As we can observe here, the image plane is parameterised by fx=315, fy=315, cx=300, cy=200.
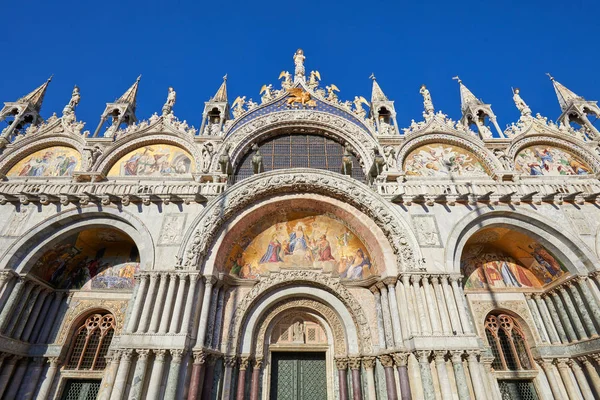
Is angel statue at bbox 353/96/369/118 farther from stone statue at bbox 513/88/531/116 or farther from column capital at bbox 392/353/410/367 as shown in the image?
column capital at bbox 392/353/410/367

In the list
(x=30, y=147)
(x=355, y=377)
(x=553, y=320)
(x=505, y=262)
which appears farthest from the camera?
(x=30, y=147)

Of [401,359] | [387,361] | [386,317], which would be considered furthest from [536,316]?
[387,361]

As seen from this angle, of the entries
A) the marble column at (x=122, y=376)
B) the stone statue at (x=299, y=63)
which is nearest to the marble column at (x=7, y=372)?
the marble column at (x=122, y=376)

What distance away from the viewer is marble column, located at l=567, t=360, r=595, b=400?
10180 mm

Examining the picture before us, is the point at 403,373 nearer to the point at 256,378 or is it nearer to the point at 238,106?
the point at 256,378

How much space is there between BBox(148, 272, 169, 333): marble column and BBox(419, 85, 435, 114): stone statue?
1467 cm

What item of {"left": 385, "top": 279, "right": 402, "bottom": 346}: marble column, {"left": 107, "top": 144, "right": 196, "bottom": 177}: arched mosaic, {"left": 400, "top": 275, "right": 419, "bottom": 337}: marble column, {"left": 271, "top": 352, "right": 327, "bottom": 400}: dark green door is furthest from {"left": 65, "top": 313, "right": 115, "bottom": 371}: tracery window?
{"left": 400, "top": 275, "right": 419, "bottom": 337}: marble column

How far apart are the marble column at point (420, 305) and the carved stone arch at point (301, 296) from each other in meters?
1.95

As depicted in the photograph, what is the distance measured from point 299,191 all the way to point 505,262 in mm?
9001

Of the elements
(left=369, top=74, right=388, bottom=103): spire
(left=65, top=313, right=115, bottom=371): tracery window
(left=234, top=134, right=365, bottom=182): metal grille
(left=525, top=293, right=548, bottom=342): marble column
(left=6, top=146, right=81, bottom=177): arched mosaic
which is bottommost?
(left=65, top=313, right=115, bottom=371): tracery window

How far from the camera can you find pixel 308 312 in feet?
39.0

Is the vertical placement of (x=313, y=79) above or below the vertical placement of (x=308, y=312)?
above

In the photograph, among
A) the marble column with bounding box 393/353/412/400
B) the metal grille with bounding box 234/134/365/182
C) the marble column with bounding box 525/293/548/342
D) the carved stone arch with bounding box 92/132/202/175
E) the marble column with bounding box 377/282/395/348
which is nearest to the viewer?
the marble column with bounding box 393/353/412/400

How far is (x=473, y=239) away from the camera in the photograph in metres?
12.7
